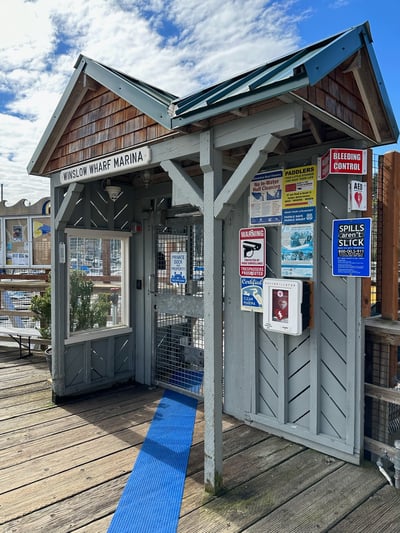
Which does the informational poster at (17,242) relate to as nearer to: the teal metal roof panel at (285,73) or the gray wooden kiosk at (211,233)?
the gray wooden kiosk at (211,233)

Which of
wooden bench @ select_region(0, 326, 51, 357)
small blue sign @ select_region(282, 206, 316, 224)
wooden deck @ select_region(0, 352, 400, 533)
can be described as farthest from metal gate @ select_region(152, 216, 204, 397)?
wooden bench @ select_region(0, 326, 51, 357)

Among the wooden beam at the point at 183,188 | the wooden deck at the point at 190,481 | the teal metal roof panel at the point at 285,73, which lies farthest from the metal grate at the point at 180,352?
the teal metal roof panel at the point at 285,73

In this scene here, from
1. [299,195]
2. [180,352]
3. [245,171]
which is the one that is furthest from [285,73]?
[180,352]

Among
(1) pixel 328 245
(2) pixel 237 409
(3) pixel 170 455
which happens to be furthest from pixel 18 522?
(1) pixel 328 245

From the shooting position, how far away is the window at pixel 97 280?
438 centimetres

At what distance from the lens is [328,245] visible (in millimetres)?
3000

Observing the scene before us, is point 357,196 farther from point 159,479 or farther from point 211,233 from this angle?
point 159,479

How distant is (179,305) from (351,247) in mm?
2048

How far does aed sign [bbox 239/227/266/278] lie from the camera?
329 cm

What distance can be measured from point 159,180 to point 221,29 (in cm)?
164

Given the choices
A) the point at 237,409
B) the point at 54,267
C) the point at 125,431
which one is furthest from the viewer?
the point at 54,267

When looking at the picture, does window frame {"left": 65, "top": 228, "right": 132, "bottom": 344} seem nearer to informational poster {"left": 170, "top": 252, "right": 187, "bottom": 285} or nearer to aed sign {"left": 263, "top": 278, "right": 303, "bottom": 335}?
informational poster {"left": 170, "top": 252, "right": 187, "bottom": 285}

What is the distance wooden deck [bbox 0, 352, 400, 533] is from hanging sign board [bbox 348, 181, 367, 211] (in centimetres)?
190

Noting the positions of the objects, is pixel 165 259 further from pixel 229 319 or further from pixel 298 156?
pixel 298 156
